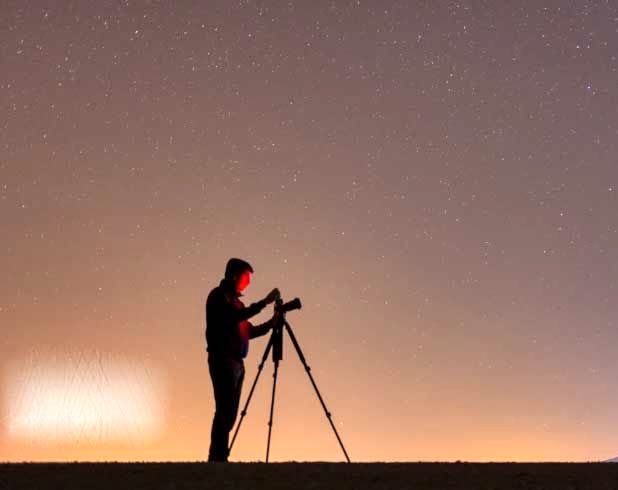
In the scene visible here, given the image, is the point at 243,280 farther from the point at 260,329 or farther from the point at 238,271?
the point at 260,329

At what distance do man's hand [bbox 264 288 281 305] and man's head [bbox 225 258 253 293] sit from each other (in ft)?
0.88

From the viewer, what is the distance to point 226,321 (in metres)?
8.27

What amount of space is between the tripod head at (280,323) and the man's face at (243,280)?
0.43 m

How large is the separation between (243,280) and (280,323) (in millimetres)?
643

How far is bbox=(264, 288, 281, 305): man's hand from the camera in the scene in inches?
331
